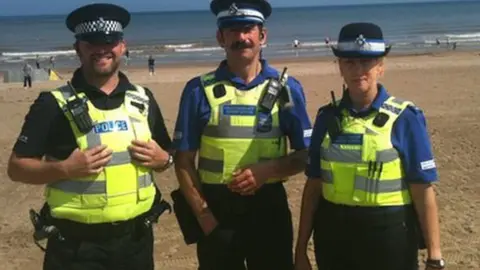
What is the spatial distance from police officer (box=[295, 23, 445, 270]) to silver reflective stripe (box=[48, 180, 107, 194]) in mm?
1312

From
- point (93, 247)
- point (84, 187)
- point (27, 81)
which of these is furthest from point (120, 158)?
point (27, 81)

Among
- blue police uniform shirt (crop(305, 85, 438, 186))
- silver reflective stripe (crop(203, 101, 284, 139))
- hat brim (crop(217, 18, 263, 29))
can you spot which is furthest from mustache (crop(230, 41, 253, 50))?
blue police uniform shirt (crop(305, 85, 438, 186))

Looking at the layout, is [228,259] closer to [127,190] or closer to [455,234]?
[127,190]

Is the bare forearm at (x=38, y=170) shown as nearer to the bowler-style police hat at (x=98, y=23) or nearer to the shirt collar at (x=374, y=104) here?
the bowler-style police hat at (x=98, y=23)

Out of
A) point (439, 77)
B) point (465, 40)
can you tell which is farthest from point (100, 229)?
point (465, 40)

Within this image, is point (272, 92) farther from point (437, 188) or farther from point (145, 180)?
point (437, 188)

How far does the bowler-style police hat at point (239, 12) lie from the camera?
415cm

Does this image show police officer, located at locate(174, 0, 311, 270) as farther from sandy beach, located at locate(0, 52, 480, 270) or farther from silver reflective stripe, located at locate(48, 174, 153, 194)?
sandy beach, located at locate(0, 52, 480, 270)

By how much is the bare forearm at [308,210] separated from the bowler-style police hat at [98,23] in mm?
1488

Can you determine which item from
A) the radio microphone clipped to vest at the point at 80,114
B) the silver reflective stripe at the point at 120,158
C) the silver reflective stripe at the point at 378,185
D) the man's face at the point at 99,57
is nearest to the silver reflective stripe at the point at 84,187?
the silver reflective stripe at the point at 120,158

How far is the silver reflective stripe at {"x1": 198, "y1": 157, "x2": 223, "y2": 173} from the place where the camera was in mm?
4302

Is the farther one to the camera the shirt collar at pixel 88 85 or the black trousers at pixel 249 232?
the black trousers at pixel 249 232

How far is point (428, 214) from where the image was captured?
383 cm

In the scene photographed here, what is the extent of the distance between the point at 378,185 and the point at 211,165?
111 cm
